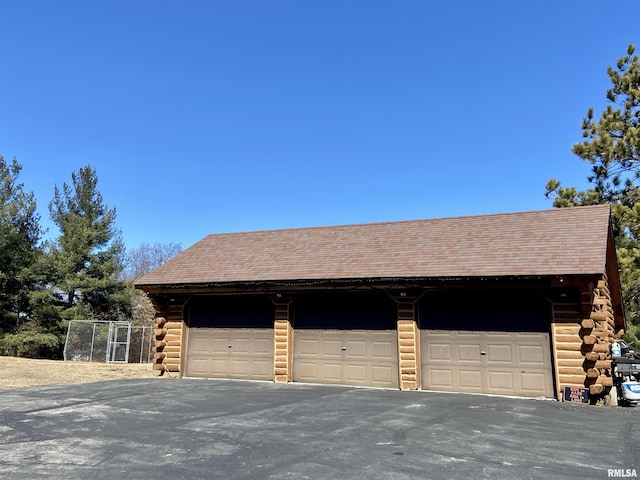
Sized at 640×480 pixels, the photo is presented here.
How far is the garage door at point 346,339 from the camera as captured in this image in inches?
498

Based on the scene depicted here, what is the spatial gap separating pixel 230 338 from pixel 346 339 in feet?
12.4

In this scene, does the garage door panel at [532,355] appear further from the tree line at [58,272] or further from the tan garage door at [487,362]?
the tree line at [58,272]

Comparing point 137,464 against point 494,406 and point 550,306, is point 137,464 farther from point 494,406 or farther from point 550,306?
point 550,306

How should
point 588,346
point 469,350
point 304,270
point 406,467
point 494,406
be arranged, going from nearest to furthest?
point 406,467 < point 494,406 < point 588,346 < point 469,350 < point 304,270

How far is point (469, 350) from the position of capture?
38.7 ft

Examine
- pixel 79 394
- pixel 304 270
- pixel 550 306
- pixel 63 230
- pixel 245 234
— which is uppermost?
Result: pixel 63 230

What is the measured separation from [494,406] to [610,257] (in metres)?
7.52

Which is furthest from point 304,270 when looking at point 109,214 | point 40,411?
point 109,214

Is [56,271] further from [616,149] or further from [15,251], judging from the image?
[616,149]

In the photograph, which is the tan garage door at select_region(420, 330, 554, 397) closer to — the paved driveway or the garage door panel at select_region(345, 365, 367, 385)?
the paved driveway

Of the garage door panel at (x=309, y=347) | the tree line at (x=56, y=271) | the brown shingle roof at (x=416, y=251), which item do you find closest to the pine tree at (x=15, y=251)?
the tree line at (x=56, y=271)

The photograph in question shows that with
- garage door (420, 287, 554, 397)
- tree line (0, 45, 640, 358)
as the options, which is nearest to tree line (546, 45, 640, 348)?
tree line (0, 45, 640, 358)

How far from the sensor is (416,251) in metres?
13.6

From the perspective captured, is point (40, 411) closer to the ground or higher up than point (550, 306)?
closer to the ground
